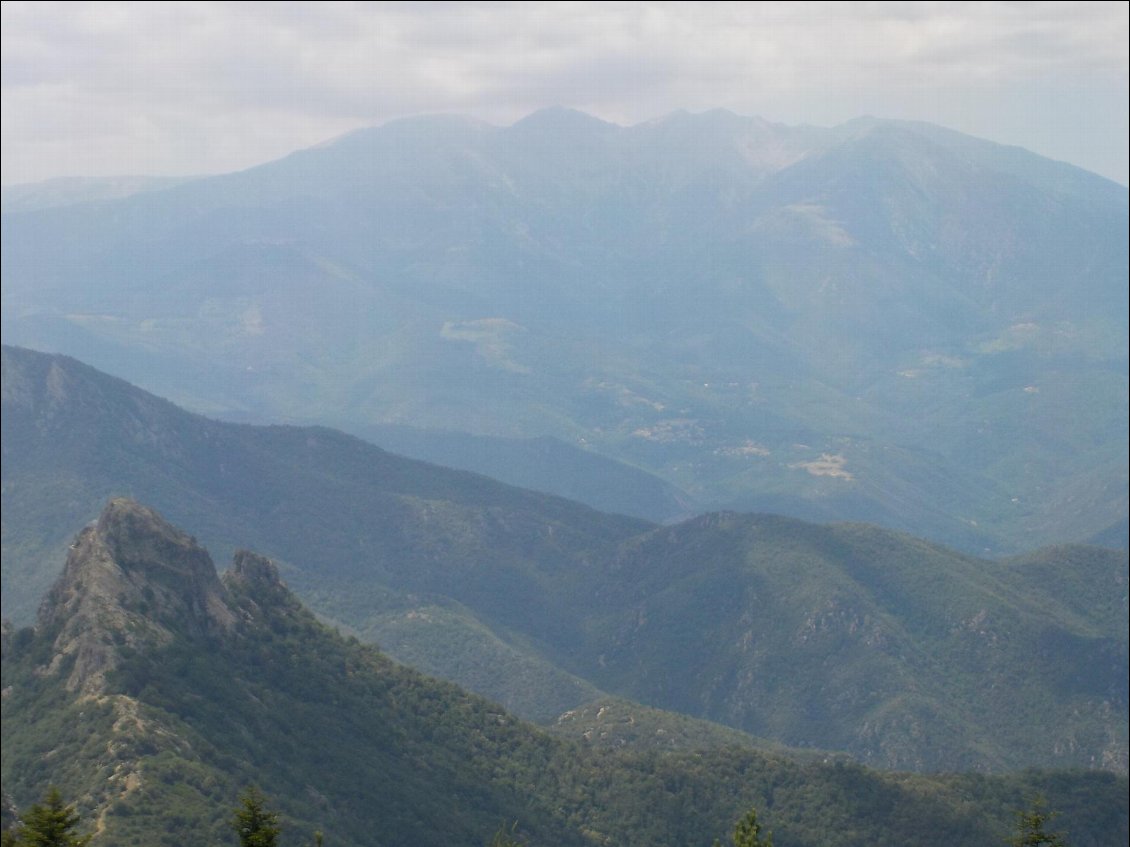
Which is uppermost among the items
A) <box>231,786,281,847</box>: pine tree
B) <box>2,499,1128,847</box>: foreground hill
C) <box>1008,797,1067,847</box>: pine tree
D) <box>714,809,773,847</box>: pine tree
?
<box>231,786,281,847</box>: pine tree

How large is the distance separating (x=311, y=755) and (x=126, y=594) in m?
21.2

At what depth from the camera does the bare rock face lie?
11881 cm

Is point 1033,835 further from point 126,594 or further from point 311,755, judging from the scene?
point 126,594

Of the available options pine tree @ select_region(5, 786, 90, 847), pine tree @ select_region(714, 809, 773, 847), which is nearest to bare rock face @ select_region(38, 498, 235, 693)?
pine tree @ select_region(5, 786, 90, 847)

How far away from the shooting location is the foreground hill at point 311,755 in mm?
107562

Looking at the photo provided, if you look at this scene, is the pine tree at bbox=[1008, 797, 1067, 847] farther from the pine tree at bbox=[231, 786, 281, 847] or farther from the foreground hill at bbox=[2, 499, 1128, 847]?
the foreground hill at bbox=[2, 499, 1128, 847]

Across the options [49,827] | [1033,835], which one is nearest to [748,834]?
[1033,835]

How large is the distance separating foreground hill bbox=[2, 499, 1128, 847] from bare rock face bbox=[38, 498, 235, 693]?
188 millimetres

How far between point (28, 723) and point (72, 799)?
1607 cm

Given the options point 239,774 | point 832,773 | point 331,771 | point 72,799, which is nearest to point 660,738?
point 832,773

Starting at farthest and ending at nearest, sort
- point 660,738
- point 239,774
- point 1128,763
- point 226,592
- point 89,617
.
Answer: point 1128,763
point 660,738
point 226,592
point 89,617
point 239,774

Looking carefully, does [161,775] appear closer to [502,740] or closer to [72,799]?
[72,799]

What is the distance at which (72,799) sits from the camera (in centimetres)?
10138

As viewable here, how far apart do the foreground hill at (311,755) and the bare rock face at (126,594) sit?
7.4 inches
